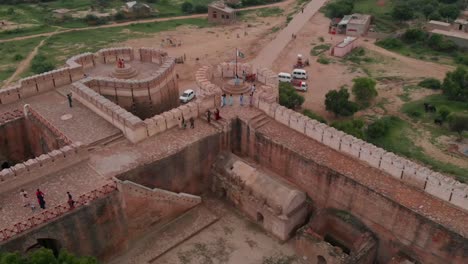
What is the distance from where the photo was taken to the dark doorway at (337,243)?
65.4 feet

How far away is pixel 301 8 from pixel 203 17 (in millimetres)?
14750

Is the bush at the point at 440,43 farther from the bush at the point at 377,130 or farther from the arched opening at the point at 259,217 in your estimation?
the arched opening at the point at 259,217

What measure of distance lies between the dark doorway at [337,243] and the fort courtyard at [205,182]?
60 millimetres

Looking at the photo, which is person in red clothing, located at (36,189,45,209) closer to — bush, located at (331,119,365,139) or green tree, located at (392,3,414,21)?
bush, located at (331,119,365,139)

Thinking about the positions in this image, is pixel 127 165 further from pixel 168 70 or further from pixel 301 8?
pixel 301 8

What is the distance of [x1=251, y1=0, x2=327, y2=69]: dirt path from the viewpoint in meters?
48.6

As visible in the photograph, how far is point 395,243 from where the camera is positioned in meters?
18.5

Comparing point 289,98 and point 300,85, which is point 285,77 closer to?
point 300,85

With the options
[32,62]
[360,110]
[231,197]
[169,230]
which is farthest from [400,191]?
[32,62]

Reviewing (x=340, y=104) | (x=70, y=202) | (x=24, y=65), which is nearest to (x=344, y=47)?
(x=340, y=104)

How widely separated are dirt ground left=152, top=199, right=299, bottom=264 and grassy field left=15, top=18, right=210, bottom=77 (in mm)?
32051

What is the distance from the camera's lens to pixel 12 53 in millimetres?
51281

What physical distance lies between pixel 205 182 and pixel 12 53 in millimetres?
Answer: 38235

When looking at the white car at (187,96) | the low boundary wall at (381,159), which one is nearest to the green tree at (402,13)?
the white car at (187,96)
